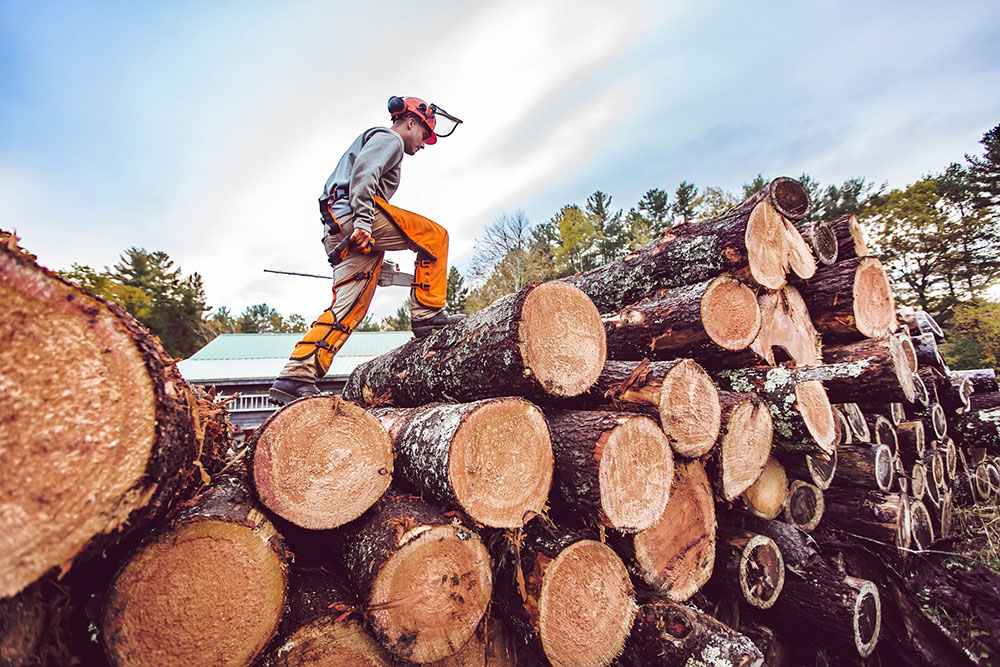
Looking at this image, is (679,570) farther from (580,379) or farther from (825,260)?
(825,260)

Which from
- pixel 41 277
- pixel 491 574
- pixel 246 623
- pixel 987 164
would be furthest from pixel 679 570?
pixel 987 164

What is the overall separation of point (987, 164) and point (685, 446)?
90.2 feet

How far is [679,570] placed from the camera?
6.59 ft

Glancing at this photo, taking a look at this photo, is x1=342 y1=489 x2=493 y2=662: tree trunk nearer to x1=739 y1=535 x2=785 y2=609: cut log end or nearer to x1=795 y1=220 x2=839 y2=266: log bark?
x1=739 y1=535 x2=785 y2=609: cut log end

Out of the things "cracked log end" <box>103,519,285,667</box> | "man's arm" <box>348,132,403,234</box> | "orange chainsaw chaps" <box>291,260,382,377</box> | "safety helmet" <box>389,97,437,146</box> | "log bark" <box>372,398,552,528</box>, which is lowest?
"cracked log end" <box>103,519,285,667</box>

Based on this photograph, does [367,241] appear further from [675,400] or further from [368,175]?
[675,400]

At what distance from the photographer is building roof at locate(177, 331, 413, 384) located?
1016cm

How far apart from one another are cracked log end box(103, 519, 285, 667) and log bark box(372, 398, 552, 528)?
0.57 metres

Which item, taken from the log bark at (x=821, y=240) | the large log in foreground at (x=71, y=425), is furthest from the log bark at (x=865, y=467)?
the large log in foreground at (x=71, y=425)

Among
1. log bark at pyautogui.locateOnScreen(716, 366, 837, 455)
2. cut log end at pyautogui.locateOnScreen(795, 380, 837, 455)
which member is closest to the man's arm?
log bark at pyautogui.locateOnScreen(716, 366, 837, 455)

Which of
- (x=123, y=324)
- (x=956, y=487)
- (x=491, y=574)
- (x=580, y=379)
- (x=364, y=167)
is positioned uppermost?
(x=364, y=167)

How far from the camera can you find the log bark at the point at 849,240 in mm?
3455

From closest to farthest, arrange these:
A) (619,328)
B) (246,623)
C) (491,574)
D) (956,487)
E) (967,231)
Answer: (246,623) → (491,574) → (619,328) → (956,487) → (967,231)

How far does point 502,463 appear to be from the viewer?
1.65 meters
